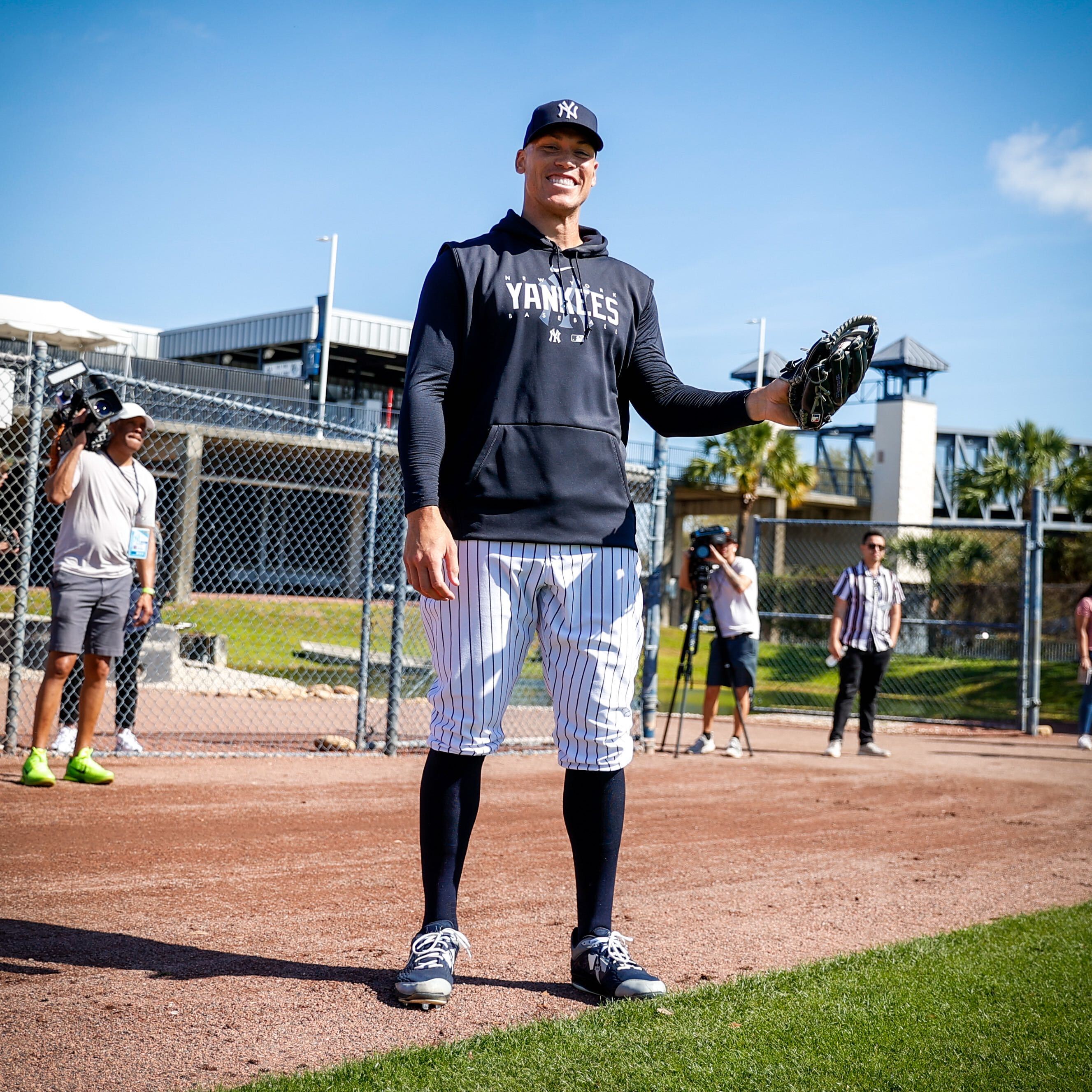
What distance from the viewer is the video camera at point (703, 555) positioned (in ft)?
30.8

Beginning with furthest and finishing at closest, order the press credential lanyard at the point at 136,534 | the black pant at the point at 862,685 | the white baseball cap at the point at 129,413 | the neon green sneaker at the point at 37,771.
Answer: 1. the black pant at the point at 862,685
2. the press credential lanyard at the point at 136,534
3. the white baseball cap at the point at 129,413
4. the neon green sneaker at the point at 37,771

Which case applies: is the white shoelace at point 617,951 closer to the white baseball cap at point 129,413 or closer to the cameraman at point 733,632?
the white baseball cap at point 129,413

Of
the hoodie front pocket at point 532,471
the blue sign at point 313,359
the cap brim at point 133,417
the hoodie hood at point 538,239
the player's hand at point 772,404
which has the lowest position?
the hoodie front pocket at point 532,471

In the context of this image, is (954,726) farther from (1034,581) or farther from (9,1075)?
(9,1075)

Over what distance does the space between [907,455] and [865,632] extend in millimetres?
33036

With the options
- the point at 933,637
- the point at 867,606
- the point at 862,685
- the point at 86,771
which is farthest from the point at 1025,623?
the point at 86,771

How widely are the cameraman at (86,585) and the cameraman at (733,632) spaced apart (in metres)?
4.87

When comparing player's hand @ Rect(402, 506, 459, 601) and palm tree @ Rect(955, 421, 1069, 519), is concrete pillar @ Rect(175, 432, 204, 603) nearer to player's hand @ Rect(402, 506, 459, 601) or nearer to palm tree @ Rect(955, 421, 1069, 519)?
player's hand @ Rect(402, 506, 459, 601)

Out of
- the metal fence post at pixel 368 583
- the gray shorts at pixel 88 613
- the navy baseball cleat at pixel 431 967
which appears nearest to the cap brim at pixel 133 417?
the gray shorts at pixel 88 613

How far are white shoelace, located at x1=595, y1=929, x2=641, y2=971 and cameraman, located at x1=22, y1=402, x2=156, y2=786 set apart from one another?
3.84 meters

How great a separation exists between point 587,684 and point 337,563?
26.2 metres

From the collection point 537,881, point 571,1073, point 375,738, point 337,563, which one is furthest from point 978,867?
point 337,563

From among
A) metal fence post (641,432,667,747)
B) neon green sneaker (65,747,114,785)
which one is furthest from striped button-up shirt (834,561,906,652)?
neon green sneaker (65,747,114,785)

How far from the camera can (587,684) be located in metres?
3.10
